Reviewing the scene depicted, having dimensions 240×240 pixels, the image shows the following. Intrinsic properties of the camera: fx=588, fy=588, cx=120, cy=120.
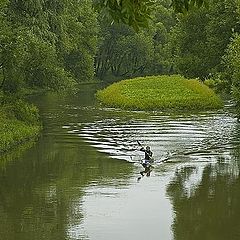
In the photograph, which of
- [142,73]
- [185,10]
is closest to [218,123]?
[185,10]

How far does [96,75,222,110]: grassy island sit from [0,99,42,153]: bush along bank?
12296 mm

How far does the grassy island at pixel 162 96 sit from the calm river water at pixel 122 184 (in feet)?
27.5

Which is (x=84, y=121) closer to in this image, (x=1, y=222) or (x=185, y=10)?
(x=1, y=222)

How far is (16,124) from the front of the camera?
27.6 meters

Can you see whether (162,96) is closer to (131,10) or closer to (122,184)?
(122,184)

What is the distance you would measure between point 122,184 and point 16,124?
10.4 meters

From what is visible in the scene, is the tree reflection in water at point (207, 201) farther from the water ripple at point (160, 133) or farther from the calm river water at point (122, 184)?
the water ripple at point (160, 133)

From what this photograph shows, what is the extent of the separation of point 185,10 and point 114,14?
63 centimetres

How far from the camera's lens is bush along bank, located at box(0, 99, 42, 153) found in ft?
82.0

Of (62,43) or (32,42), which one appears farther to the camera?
(62,43)

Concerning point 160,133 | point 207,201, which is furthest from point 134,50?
point 207,201

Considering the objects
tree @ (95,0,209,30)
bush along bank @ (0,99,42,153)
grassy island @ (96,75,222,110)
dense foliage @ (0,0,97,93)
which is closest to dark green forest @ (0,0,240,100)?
dense foliage @ (0,0,97,93)

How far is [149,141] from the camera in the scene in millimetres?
26906

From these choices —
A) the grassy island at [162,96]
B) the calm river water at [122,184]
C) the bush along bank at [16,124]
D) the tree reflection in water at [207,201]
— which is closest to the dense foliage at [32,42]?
the bush along bank at [16,124]
